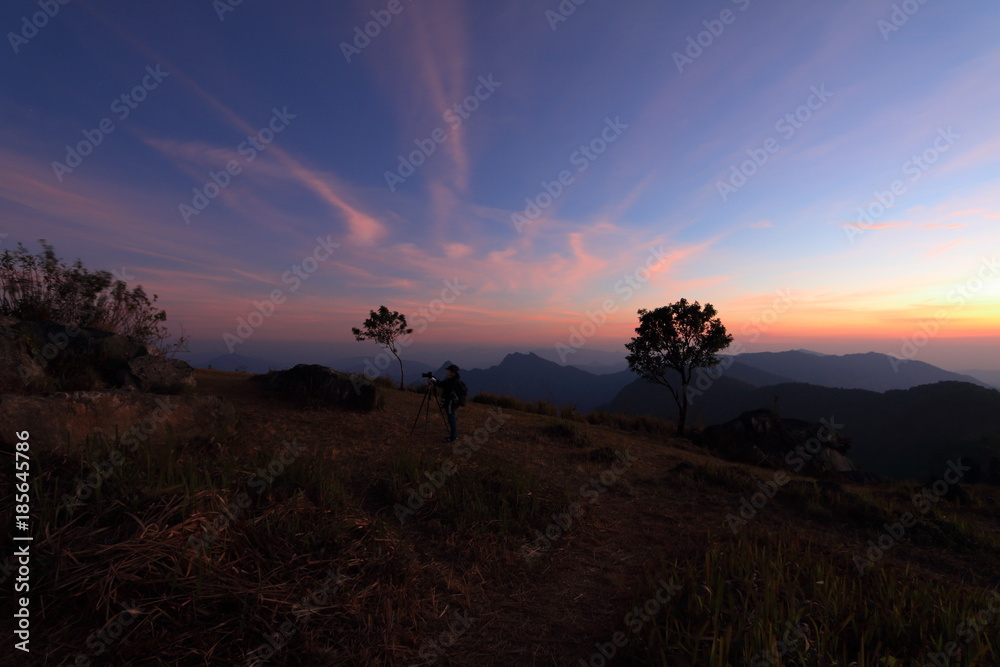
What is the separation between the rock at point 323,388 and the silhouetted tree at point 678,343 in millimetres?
18641

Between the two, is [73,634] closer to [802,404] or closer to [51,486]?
[51,486]

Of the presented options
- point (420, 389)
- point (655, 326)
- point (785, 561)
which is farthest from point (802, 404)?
point (785, 561)

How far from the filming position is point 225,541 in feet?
11.0

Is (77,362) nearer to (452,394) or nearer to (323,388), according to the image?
(323,388)

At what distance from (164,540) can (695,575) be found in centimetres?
496

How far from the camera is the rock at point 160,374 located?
33.4 feet

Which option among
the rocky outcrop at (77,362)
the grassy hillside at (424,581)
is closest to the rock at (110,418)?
the grassy hillside at (424,581)

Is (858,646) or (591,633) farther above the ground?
(858,646)

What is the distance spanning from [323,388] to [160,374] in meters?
4.35

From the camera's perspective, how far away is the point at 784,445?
18.5m

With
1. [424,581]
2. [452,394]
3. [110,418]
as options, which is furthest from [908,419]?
[110,418]

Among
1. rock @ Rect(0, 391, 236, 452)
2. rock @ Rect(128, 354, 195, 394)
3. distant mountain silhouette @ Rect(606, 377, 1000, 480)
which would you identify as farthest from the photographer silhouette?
distant mountain silhouette @ Rect(606, 377, 1000, 480)

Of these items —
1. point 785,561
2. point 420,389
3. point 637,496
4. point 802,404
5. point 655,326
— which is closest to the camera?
point 785,561

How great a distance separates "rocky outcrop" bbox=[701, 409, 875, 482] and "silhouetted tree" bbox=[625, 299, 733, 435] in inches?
137
